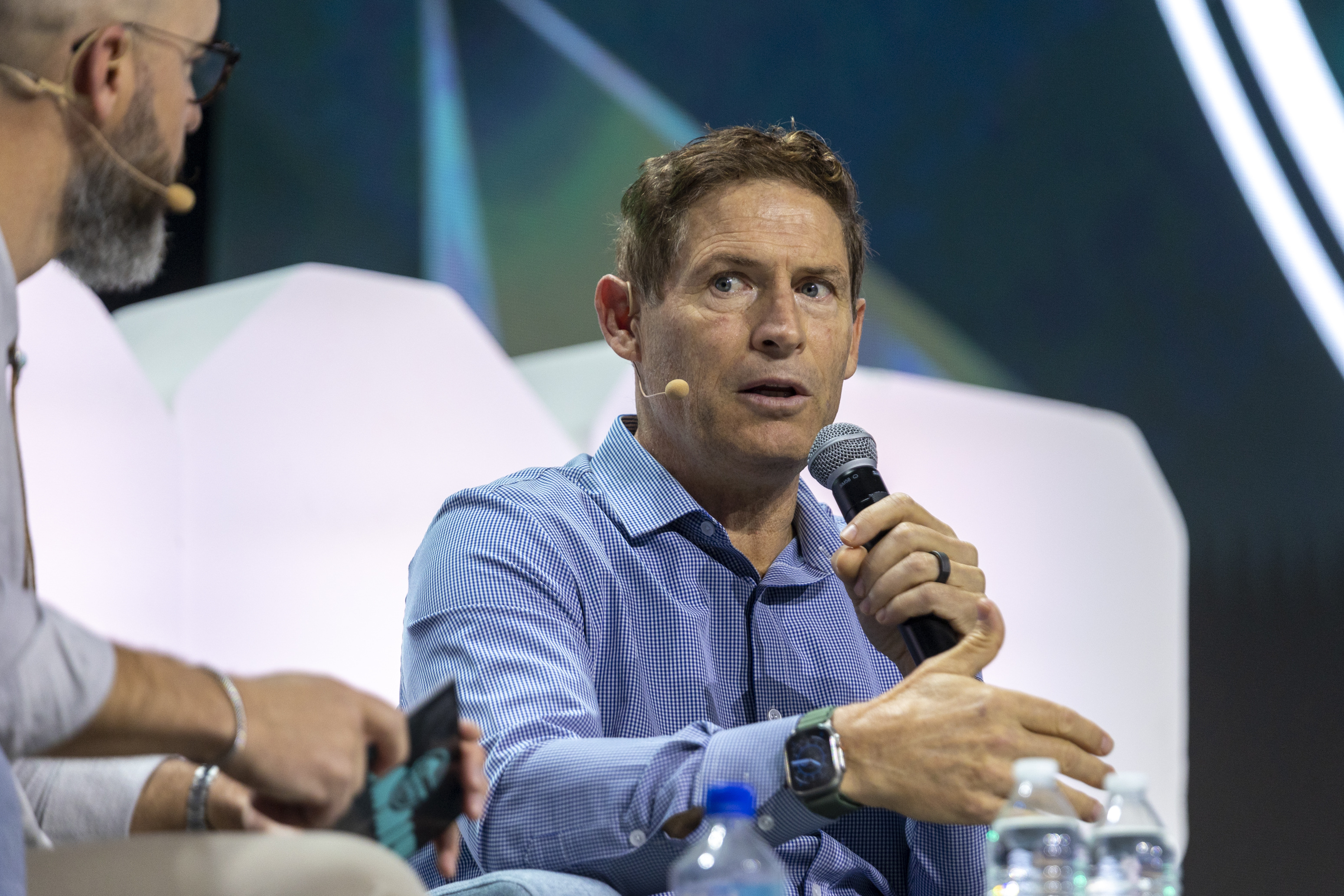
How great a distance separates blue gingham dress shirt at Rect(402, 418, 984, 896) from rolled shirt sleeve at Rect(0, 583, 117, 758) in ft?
2.09

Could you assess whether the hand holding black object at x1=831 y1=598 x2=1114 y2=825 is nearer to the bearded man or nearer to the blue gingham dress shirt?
the blue gingham dress shirt

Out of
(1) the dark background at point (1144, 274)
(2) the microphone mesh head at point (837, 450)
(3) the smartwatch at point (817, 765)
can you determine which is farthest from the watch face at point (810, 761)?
(1) the dark background at point (1144, 274)

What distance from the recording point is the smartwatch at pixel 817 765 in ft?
4.49

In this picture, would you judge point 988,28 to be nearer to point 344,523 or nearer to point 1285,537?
point 1285,537

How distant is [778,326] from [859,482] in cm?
43

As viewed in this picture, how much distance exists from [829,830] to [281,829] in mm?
852

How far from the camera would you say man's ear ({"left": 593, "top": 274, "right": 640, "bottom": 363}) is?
2248mm

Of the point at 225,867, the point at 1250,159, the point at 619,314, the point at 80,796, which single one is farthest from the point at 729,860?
the point at 1250,159

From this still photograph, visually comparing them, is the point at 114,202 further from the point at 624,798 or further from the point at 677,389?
the point at 677,389

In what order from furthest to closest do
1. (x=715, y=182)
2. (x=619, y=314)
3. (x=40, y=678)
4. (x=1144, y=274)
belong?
(x=1144, y=274) → (x=619, y=314) → (x=715, y=182) → (x=40, y=678)

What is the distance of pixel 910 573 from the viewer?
1.54 metres

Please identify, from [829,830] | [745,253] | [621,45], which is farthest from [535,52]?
[829,830]

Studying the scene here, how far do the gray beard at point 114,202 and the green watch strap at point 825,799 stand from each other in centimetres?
84

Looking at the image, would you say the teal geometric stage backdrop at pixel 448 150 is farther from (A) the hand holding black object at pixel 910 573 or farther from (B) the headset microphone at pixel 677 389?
(A) the hand holding black object at pixel 910 573
